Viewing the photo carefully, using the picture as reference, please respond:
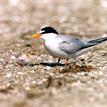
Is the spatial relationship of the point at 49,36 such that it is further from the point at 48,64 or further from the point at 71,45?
the point at 48,64

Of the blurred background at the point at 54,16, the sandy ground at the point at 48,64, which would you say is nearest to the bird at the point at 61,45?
the sandy ground at the point at 48,64

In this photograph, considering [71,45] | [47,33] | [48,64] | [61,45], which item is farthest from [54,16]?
[61,45]

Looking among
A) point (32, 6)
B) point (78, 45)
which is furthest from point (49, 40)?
point (32, 6)

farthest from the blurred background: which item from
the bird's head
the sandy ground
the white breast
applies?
the white breast

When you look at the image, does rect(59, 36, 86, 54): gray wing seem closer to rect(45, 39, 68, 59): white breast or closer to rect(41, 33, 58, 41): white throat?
rect(45, 39, 68, 59): white breast

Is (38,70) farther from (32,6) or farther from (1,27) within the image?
(32,6)

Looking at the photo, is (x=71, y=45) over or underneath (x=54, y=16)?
over

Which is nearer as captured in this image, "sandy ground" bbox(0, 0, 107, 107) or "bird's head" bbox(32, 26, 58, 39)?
"sandy ground" bbox(0, 0, 107, 107)

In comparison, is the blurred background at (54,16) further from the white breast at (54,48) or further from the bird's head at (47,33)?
the white breast at (54,48)
